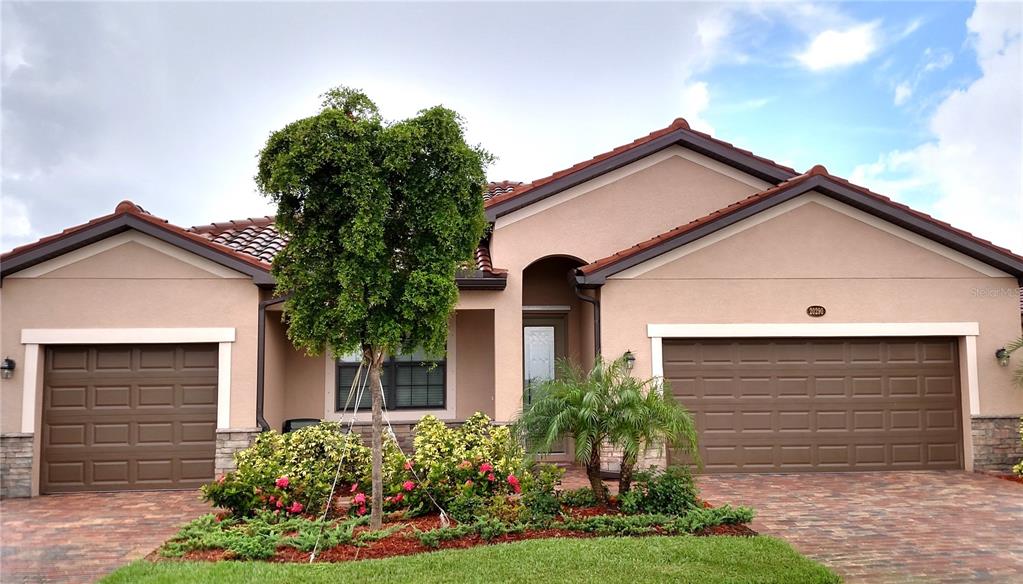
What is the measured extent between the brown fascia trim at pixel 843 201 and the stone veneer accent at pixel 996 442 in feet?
8.48

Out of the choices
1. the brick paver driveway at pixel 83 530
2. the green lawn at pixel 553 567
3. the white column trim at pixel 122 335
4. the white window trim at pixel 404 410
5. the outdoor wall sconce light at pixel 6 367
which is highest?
the white column trim at pixel 122 335

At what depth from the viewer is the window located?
1300cm

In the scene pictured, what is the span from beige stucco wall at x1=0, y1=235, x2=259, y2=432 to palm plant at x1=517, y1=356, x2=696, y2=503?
17.5 ft

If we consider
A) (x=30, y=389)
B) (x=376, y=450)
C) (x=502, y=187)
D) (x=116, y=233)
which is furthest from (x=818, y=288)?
(x=30, y=389)

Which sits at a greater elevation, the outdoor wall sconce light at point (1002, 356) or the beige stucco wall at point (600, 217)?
the beige stucco wall at point (600, 217)

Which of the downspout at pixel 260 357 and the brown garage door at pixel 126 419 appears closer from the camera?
the brown garage door at pixel 126 419

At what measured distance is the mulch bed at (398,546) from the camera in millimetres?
6688

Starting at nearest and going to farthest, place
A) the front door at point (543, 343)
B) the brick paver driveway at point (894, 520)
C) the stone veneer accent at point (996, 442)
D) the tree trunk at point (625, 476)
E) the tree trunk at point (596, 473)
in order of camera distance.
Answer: the brick paver driveway at point (894, 520) < the tree trunk at point (596, 473) < the tree trunk at point (625, 476) < the stone veneer accent at point (996, 442) < the front door at point (543, 343)

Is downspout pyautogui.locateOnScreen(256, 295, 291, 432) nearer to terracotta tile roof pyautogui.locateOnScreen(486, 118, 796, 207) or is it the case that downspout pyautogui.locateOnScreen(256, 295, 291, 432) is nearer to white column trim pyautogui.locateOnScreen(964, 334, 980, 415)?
terracotta tile roof pyautogui.locateOnScreen(486, 118, 796, 207)

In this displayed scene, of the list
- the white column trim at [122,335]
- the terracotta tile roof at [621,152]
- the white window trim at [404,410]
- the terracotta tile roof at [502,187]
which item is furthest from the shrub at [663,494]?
the terracotta tile roof at [502,187]

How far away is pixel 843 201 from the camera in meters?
11.5

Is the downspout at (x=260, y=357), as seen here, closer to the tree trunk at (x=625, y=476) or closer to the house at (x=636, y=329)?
the house at (x=636, y=329)

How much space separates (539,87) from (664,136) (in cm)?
432

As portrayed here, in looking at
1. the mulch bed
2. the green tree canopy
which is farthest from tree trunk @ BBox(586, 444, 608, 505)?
the green tree canopy
